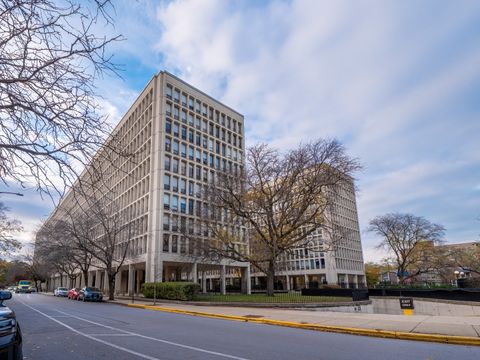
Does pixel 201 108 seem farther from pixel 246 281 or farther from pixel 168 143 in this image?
pixel 246 281

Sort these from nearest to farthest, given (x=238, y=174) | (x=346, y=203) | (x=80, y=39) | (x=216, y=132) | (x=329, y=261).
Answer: (x=80, y=39)
(x=238, y=174)
(x=216, y=132)
(x=329, y=261)
(x=346, y=203)

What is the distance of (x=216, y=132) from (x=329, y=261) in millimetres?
46279

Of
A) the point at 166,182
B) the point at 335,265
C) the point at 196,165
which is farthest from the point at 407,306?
the point at 335,265

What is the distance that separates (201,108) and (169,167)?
13711 millimetres

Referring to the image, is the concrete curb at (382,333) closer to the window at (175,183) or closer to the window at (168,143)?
the window at (175,183)

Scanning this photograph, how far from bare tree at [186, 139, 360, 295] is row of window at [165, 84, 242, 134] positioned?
85.8 ft

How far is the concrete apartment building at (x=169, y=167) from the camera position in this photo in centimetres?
4519

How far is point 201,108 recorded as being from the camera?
5591 centimetres

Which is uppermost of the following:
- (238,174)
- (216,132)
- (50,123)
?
(216,132)

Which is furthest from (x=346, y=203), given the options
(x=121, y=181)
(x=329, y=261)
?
(x=121, y=181)

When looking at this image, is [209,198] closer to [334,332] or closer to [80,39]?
[334,332]

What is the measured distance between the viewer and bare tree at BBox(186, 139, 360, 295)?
26.5 metres

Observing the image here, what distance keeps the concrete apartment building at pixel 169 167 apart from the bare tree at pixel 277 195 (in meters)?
10.1

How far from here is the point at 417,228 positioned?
2302 inches
